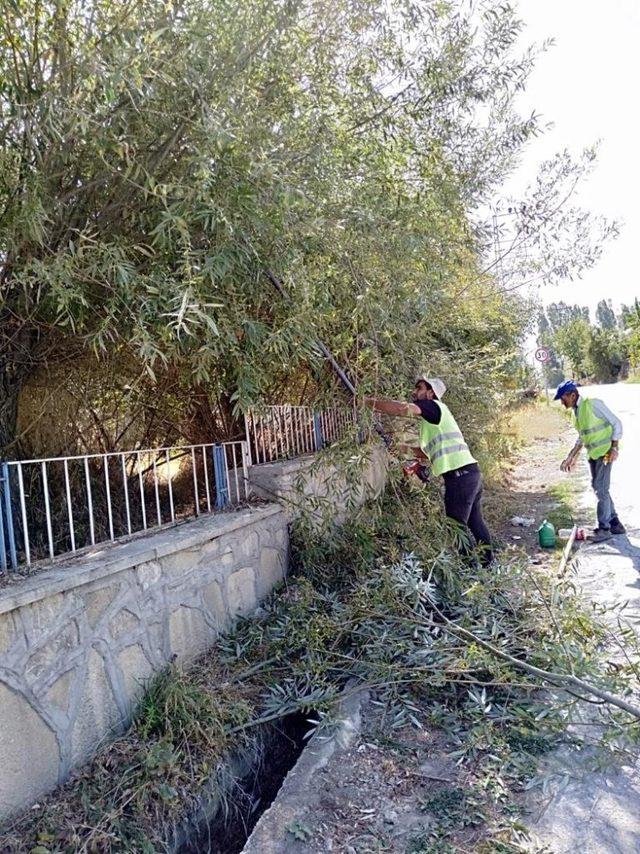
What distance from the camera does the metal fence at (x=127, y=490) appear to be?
3699 mm

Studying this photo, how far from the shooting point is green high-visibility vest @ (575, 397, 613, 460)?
20.6ft

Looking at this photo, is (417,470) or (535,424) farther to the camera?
(535,424)

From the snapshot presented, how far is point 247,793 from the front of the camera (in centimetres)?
289

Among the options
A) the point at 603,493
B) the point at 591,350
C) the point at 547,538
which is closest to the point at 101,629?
the point at 547,538

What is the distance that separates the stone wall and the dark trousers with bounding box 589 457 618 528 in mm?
4153

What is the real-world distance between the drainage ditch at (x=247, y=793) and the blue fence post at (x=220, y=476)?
159 centimetres

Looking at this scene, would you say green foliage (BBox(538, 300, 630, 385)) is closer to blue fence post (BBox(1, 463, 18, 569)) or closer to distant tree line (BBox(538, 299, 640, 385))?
distant tree line (BBox(538, 299, 640, 385))

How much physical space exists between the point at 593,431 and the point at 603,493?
0.63m

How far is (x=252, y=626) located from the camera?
3.82 meters

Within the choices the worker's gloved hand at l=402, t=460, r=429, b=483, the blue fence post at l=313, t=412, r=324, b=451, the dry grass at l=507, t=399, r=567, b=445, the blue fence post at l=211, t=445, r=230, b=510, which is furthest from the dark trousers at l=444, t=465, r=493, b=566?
the dry grass at l=507, t=399, r=567, b=445

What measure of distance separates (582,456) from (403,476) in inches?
341

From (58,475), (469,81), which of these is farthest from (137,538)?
(469,81)

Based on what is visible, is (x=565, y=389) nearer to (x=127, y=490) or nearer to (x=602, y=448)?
(x=602, y=448)

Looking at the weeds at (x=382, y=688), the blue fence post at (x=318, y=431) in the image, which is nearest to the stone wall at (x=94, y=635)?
the weeds at (x=382, y=688)
